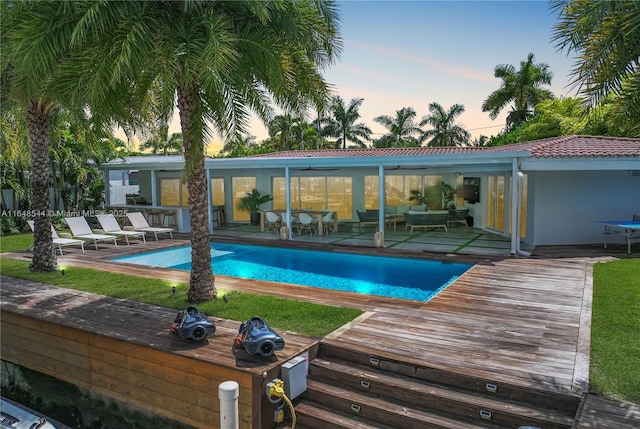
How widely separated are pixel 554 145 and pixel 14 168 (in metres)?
22.1

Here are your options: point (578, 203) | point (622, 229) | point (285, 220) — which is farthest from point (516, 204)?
point (285, 220)

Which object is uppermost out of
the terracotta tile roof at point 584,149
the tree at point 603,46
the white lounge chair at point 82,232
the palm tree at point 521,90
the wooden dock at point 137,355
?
the palm tree at point 521,90

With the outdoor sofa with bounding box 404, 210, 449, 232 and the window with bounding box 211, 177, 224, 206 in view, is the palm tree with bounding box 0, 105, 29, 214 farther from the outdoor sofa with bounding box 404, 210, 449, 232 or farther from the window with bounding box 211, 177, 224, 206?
the outdoor sofa with bounding box 404, 210, 449, 232

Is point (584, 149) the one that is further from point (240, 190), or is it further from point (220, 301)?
point (240, 190)

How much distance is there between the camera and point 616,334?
6.63m

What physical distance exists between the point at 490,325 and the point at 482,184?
13295mm

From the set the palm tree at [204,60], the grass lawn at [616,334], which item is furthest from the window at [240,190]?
the grass lawn at [616,334]

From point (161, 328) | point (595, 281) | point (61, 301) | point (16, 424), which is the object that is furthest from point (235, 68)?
point (595, 281)

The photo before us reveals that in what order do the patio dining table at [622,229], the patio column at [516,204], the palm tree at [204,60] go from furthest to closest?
the patio dining table at [622,229]
the patio column at [516,204]
the palm tree at [204,60]

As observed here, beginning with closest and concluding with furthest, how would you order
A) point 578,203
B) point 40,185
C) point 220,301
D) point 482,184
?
point 220,301 → point 40,185 → point 578,203 → point 482,184

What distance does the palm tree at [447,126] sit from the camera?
41.4 metres

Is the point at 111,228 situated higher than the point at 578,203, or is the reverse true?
the point at 578,203

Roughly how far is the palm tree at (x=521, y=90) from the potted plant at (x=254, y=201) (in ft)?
85.2

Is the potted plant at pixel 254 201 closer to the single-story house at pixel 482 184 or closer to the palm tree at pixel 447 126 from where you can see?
the single-story house at pixel 482 184
